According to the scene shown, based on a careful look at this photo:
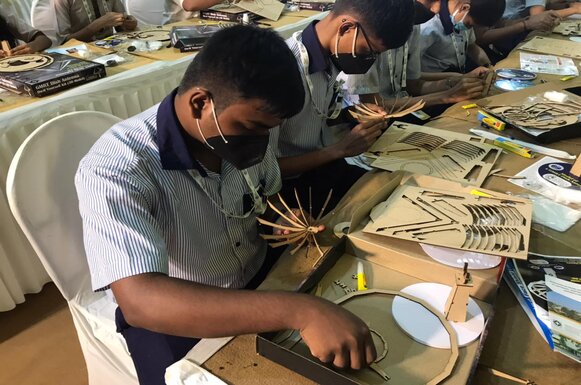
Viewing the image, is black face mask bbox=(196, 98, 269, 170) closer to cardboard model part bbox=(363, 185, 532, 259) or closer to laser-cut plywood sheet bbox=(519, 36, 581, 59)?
cardboard model part bbox=(363, 185, 532, 259)

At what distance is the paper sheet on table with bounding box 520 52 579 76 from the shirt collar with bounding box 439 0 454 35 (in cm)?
43

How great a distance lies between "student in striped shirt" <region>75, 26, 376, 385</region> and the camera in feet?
2.54

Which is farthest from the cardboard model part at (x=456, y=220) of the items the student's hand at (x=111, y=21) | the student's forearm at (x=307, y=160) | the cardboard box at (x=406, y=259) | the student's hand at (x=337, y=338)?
the student's hand at (x=111, y=21)

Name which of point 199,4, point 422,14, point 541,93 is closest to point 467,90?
point 541,93

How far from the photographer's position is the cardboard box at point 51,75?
6.31ft

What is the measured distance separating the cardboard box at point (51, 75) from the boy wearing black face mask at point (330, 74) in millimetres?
1044

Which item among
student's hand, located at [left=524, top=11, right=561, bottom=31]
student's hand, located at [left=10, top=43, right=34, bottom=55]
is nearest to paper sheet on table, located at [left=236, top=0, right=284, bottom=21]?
student's hand, located at [left=10, top=43, right=34, bottom=55]

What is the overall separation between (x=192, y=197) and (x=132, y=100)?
4.73 ft

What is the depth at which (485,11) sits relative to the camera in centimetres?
242

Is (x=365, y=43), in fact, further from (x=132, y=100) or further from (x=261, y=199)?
(x=132, y=100)

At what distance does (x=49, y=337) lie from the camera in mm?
1904

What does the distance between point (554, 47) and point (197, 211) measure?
8.61 feet

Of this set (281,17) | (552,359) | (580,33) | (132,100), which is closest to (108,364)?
(552,359)

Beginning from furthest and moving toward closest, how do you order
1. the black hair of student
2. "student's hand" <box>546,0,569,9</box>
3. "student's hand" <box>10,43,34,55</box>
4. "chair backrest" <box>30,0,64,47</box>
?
"student's hand" <box>546,0,569,9</box>
"chair backrest" <box>30,0,64,47</box>
the black hair of student
"student's hand" <box>10,43,34,55</box>
